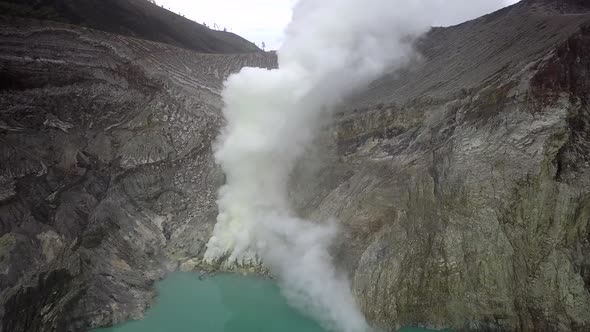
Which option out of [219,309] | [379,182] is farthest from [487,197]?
[219,309]


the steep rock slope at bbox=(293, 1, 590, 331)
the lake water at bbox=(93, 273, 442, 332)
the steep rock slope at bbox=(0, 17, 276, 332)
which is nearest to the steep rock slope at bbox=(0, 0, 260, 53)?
the steep rock slope at bbox=(0, 17, 276, 332)

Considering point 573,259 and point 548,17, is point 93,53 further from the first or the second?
point 573,259

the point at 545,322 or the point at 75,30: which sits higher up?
the point at 75,30

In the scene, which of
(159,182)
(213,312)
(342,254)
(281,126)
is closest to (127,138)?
(159,182)

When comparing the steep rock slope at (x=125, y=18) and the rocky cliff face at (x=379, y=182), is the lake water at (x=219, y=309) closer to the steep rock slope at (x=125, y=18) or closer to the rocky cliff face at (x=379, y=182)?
the rocky cliff face at (x=379, y=182)

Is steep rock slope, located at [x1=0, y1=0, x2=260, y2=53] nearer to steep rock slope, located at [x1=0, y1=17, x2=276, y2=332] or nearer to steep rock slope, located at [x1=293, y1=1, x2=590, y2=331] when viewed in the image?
steep rock slope, located at [x1=0, y1=17, x2=276, y2=332]

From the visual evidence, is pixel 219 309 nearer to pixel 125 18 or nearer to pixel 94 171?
pixel 94 171
